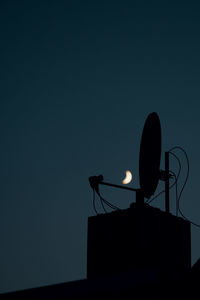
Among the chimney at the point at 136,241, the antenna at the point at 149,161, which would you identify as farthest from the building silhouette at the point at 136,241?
the antenna at the point at 149,161

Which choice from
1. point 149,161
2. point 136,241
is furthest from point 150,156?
point 136,241

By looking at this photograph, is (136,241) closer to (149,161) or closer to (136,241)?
(136,241)

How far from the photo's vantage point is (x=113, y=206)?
19.5ft

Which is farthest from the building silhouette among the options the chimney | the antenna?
the antenna

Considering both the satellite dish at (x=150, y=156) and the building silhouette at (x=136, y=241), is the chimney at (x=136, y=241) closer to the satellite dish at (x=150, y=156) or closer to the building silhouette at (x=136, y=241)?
the building silhouette at (x=136, y=241)

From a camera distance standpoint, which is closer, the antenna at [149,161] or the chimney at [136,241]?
the chimney at [136,241]

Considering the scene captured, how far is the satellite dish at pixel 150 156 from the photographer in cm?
604

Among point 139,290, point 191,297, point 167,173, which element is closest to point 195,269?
point 191,297

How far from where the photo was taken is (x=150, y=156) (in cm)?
620

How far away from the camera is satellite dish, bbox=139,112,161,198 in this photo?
6.04 metres

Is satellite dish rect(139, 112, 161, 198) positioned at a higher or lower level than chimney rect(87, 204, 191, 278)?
higher

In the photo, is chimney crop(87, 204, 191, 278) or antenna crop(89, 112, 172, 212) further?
antenna crop(89, 112, 172, 212)

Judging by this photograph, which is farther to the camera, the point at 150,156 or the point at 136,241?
the point at 150,156

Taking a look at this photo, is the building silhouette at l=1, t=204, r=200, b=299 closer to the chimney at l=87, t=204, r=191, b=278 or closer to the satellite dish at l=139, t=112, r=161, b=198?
the chimney at l=87, t=204, r=191, b=278
